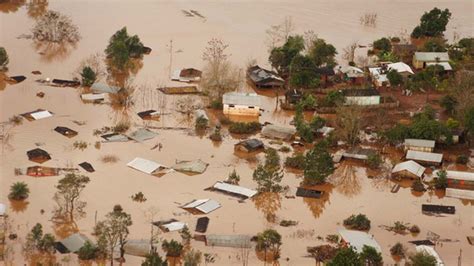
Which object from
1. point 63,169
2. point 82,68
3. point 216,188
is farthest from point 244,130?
point 82,68

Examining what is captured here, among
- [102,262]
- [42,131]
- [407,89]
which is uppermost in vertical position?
[407,89]

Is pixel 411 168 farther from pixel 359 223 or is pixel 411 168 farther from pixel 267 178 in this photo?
pixel 267 178

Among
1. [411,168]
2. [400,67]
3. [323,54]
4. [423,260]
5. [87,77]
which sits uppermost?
[323,54]

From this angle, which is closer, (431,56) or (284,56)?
(284,56)

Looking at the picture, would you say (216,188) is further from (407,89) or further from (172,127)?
(407,89)

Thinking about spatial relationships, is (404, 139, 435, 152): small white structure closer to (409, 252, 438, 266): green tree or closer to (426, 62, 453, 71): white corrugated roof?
(409, 252, 438, 266): green tree

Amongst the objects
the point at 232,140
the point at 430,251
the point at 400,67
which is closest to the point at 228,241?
the point at 430,251
